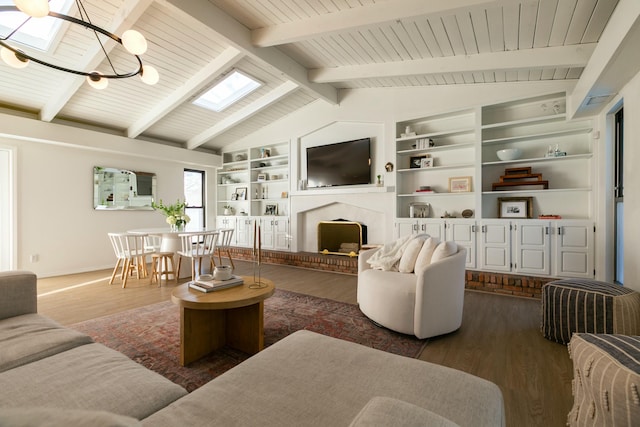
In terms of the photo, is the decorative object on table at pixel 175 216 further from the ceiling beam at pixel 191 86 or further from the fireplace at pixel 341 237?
the fireplace at pixel 341 237

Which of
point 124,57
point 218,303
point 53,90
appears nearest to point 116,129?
point 53,90

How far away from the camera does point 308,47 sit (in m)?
3.93

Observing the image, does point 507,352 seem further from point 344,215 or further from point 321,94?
point 321,94

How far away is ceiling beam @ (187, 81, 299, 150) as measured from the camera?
5.02m

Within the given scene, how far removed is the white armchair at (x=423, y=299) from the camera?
7.58ft

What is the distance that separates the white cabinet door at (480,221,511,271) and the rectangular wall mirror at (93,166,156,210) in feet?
20.4

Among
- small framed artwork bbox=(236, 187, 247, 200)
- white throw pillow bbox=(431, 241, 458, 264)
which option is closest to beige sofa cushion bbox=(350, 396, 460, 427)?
white throw pillow bbox=(431, 241, 458, 264)

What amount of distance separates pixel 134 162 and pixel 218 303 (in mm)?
5239

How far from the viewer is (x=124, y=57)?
3721 mm

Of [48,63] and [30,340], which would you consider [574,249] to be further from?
[48,63]

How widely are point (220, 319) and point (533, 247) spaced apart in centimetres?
391

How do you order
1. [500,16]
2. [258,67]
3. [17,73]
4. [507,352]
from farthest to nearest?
[258,67]
[17,73]
[500,16]
[507,352]

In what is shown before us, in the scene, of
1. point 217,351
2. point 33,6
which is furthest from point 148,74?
point 217,351

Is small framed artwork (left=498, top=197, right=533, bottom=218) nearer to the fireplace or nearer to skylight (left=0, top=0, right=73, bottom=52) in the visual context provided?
the fireplace
